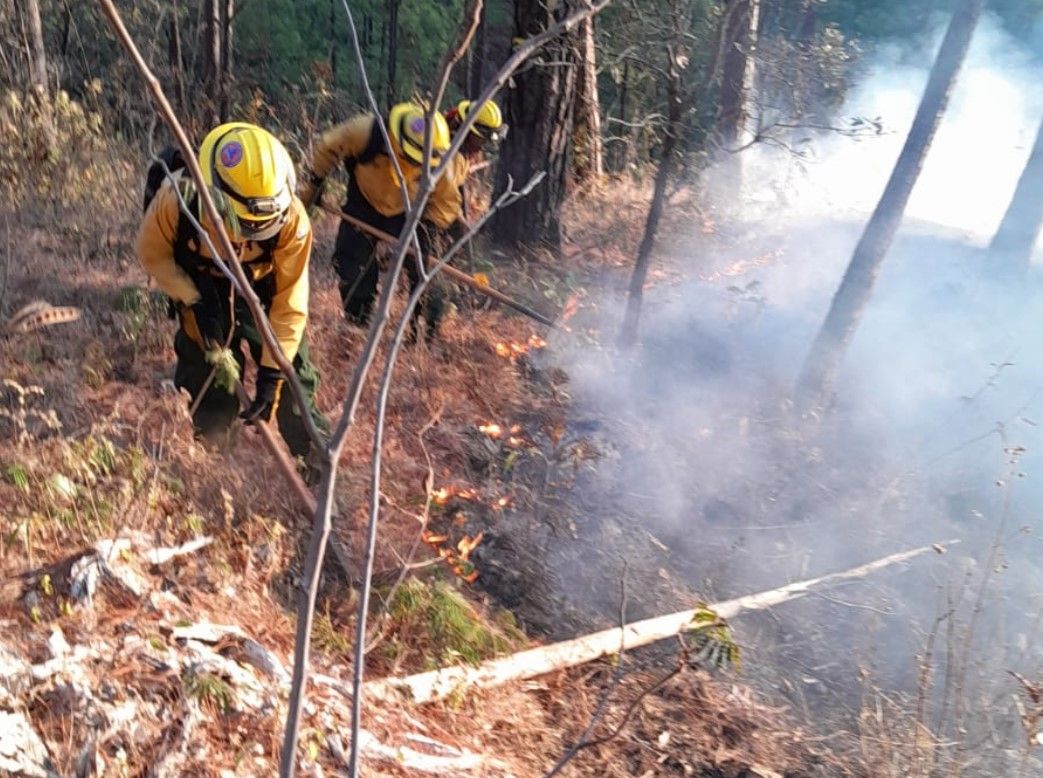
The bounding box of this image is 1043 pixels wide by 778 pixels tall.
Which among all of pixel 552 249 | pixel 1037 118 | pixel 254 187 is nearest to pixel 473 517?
pixel 254 187

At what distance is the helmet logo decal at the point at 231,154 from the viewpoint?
3334 mm

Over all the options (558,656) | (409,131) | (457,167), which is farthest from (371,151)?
(558,656)

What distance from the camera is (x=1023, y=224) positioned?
961 cm

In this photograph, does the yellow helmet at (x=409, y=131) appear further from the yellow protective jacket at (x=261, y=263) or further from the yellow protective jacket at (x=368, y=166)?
the yellow protective jacket at (x=261, y=263)

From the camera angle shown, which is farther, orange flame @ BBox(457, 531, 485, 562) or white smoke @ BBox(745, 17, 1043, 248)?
white smoke @ BBox(745, 17, 1043, 248)

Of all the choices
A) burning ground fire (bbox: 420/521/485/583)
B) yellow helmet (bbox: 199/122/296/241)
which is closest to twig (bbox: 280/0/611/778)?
yellow helmet (bbox: 199/122/296/241)

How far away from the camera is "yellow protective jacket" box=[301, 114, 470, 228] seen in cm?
522

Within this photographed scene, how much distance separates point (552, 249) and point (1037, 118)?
40.1 ft

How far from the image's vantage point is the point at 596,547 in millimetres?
5207

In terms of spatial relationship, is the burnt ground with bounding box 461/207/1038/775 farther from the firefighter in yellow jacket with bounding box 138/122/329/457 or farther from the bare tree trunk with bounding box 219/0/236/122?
the bare tree trunk with bounding box 219/0/236/122

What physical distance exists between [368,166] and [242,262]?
1.83m

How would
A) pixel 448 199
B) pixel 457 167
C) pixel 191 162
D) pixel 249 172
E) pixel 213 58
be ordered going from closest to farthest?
pixel 191 162 → pixel 249 172 → pixel 457 167 → pixel 448 199 → pixel 213 58

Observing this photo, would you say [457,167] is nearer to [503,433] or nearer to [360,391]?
[503,433]

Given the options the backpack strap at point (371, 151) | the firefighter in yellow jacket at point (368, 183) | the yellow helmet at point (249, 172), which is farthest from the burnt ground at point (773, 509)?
the yellow helmet at point (249, 172)
